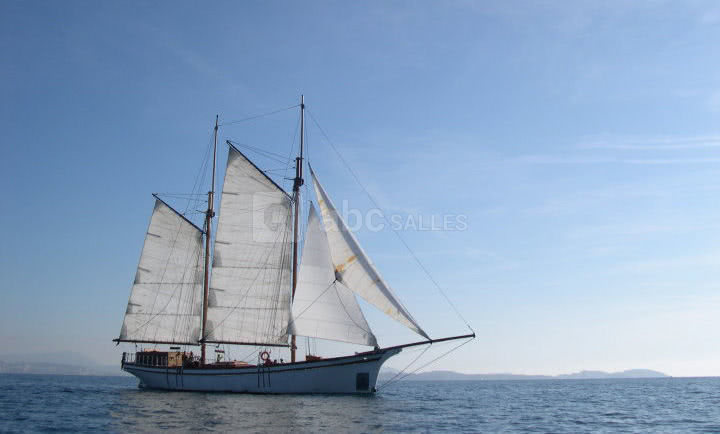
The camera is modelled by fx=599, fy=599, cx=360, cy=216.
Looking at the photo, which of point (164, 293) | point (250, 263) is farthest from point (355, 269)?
point (164, 293)

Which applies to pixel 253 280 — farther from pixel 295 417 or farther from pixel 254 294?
pixel 295 417

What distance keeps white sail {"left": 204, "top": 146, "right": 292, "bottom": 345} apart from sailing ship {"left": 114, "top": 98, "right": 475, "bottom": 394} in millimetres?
88

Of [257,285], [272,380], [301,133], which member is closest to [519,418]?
[272,380]

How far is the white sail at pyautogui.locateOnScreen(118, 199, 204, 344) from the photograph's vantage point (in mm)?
58844

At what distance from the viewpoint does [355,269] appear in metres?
43.6

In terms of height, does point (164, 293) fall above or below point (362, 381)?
above

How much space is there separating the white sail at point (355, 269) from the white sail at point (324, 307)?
123 centimetres

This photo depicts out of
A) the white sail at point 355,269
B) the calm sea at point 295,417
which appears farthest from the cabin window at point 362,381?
the white sail at point 355,269

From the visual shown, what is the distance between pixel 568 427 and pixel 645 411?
19129 mm

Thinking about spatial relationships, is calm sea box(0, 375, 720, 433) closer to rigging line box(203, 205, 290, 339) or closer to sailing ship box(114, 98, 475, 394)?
sailing ship box(114, 98, 475, 394)

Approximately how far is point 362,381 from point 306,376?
431 centimetres

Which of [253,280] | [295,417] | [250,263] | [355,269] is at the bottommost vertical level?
[295,417]

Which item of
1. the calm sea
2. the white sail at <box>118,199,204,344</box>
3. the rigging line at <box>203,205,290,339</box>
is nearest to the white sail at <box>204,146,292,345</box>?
the rigging line at <box>203,205,290,339</box>

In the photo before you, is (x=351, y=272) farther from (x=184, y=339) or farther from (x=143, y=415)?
(x=184, y=339)
